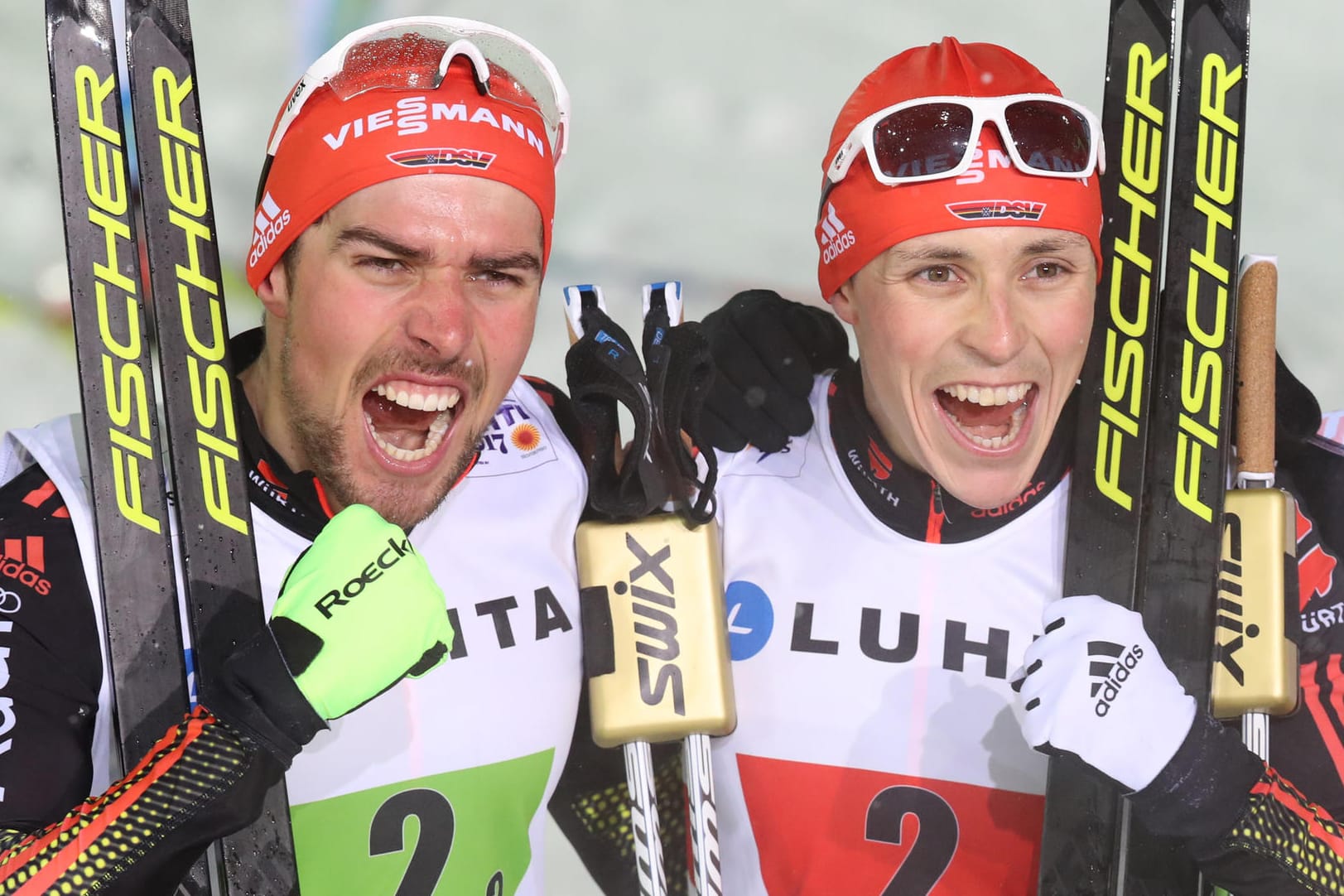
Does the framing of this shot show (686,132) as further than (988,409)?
Yes

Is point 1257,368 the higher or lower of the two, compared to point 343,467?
higher

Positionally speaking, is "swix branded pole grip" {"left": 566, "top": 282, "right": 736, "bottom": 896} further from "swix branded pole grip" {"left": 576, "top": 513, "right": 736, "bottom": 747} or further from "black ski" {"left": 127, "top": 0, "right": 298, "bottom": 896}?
"black ski" {"left": 127, "top": 0, "right": 298, "bottom": 896}

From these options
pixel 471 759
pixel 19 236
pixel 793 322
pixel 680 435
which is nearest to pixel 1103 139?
pixel 793 322

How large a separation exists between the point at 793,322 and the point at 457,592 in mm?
744

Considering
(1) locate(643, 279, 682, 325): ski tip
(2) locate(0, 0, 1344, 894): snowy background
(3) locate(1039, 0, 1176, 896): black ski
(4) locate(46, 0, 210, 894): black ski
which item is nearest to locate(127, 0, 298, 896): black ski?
(4) locate(46, 0, 210, 894): black ski

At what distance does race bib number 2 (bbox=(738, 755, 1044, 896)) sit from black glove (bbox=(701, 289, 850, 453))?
56 centimetres

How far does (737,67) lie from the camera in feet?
12.4

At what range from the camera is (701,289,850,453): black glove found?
2281mm

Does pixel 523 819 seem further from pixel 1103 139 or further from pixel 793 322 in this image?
pixel 1103 139

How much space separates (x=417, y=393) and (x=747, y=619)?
649 mm

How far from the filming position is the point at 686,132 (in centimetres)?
384

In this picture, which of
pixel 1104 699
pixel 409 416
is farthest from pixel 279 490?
pixel 1104 699

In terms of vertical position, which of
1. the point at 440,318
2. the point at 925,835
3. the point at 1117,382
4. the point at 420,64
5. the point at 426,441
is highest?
the point at 420,64

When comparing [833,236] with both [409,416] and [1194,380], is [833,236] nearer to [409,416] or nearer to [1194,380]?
[1194,380]
